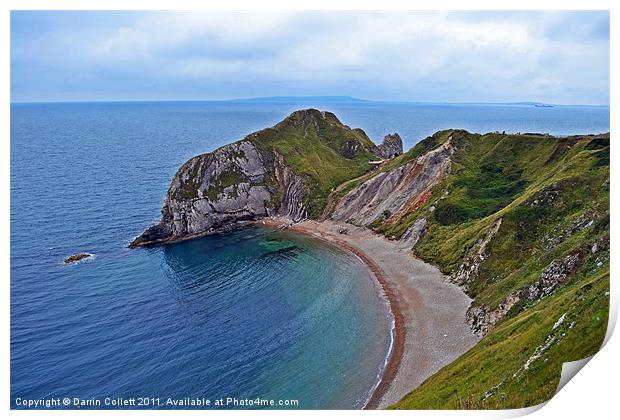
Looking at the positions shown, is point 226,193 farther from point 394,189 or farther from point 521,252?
point 521,252

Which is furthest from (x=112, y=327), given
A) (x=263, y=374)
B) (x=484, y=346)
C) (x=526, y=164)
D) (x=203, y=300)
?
(x=526, y=164)

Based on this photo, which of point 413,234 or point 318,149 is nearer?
point 413,234

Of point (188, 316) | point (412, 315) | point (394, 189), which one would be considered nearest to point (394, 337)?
point (412, 315)

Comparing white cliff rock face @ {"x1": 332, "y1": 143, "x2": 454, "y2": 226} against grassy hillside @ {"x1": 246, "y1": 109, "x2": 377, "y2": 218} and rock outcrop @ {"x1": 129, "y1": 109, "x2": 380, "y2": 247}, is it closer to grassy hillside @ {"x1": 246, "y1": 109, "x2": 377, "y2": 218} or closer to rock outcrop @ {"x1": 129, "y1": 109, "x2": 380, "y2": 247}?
grassy hillside @ {"x1": 246, "y1": 109, "x2": 377, "y2": 218}

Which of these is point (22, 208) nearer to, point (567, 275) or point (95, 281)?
point (95, 281)

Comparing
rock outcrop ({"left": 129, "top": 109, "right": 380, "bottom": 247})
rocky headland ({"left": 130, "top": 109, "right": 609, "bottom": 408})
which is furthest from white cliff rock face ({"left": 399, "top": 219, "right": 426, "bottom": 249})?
rock outcrop ({"left": 129, "top": 109, "right": 380, "bottom": 247})

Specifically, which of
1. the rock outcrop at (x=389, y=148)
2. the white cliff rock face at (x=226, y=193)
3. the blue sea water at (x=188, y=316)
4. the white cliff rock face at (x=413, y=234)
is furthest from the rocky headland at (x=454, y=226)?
the blue sea water at (x=188, y=316)

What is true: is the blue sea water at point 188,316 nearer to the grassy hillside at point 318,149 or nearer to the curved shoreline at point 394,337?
the curved shoreline at point 394,337
